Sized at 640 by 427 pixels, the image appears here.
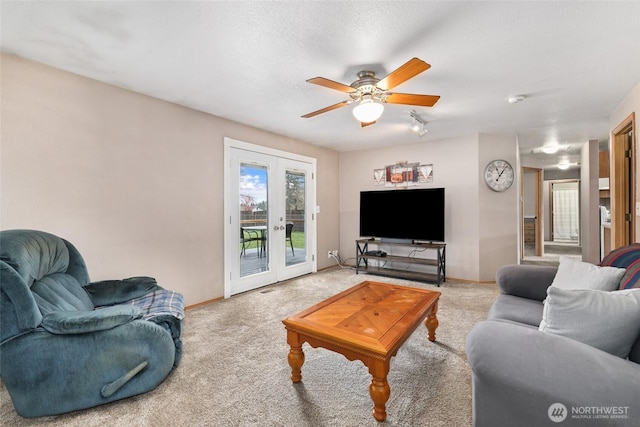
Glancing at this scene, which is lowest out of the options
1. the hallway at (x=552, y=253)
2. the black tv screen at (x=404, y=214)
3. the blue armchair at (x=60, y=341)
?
the hallway at (x=552, y=253)

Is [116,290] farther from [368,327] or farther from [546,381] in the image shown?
[546,381]

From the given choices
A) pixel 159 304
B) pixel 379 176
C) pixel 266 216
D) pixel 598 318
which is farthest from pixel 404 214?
pixel 159 304

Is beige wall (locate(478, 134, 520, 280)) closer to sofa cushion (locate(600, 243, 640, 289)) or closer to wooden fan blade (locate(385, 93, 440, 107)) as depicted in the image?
sofa cushion (locate(600, 243, 640, 289))

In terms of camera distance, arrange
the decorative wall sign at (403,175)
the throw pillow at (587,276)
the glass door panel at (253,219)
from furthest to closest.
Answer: the decorative wall sign at (403,175) → the glass door panel at (253,219) → the throw pillow at (587,276)

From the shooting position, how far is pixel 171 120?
3.15m

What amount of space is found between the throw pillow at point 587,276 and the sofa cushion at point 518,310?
0.75 feet

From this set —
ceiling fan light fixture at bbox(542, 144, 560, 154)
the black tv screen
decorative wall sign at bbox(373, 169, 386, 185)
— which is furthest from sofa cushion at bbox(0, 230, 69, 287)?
ceiling fan light fixture at bbox(542, 144, 560, 154)

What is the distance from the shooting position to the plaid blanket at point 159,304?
6.75 ft

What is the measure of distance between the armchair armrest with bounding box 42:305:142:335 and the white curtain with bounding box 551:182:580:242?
1132cm

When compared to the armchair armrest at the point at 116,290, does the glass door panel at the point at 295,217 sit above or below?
above

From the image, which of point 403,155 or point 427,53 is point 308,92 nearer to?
point 427,53

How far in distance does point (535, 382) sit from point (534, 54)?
89.6 inches

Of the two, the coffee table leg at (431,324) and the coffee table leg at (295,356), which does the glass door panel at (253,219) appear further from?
the coffee table leg at (431,324)

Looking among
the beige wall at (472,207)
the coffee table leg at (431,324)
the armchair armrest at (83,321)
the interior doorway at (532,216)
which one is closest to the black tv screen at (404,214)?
the beige wall at (472,207)
